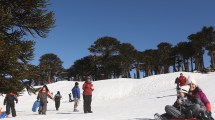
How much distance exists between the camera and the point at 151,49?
6875 cm

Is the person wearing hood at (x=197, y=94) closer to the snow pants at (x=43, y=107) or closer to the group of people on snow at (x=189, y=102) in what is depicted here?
the group of people on snow at (x=189, y=102)

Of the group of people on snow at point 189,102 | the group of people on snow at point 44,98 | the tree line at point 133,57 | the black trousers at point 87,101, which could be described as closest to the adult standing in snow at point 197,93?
the group of people on snow at point 189,102

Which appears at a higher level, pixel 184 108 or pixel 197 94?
pixel 197 94

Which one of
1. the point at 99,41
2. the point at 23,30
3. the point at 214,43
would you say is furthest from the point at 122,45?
the point at 23,30

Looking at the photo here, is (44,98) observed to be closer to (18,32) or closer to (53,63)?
(18,32)

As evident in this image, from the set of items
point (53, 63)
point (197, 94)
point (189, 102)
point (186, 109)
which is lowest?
point (186, 109)

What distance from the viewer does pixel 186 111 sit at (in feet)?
22.8

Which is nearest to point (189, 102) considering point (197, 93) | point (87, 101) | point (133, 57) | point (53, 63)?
point (197, 93)

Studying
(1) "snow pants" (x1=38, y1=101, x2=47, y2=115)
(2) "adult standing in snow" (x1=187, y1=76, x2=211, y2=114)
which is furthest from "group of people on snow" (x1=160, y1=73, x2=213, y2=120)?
(1) "snow pants" (x1=38, y1=101, x2=47, y2=115)

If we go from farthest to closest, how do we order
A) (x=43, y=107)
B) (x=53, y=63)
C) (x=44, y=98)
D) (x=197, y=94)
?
(x=53, y=63)
(x=44, y=98)
(x=43, y=107)
(x=197, y=94)

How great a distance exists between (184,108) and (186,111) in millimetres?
88

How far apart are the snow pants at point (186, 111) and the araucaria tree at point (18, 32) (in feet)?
24.3

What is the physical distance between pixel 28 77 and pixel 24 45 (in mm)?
1403

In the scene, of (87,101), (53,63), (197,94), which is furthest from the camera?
(53,63)
